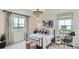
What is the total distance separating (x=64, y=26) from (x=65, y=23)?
0.04 m

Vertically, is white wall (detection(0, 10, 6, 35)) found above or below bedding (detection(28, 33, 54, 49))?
above

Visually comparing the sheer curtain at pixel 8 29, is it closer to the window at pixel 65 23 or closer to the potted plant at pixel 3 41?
the potted plant at pixel 3 41

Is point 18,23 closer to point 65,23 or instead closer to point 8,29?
point 8,29

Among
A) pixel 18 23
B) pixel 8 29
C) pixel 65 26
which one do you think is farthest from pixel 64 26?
pixel 8 29

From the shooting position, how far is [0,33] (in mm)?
961

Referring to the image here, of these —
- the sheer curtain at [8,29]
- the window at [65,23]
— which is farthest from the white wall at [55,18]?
the sheer curtain at [8,29]

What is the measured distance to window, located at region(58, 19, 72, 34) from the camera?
1.01m

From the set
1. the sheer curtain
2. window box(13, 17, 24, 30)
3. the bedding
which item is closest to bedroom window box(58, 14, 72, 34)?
the bedding

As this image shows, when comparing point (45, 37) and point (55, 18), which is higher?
point (55, 18)

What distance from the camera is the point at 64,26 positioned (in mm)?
1025

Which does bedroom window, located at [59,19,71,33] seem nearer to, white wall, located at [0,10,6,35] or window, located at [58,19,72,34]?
window, located at [58,19,72,34]

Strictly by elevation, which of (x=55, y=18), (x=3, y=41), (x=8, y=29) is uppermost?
(x=55, y=18)
